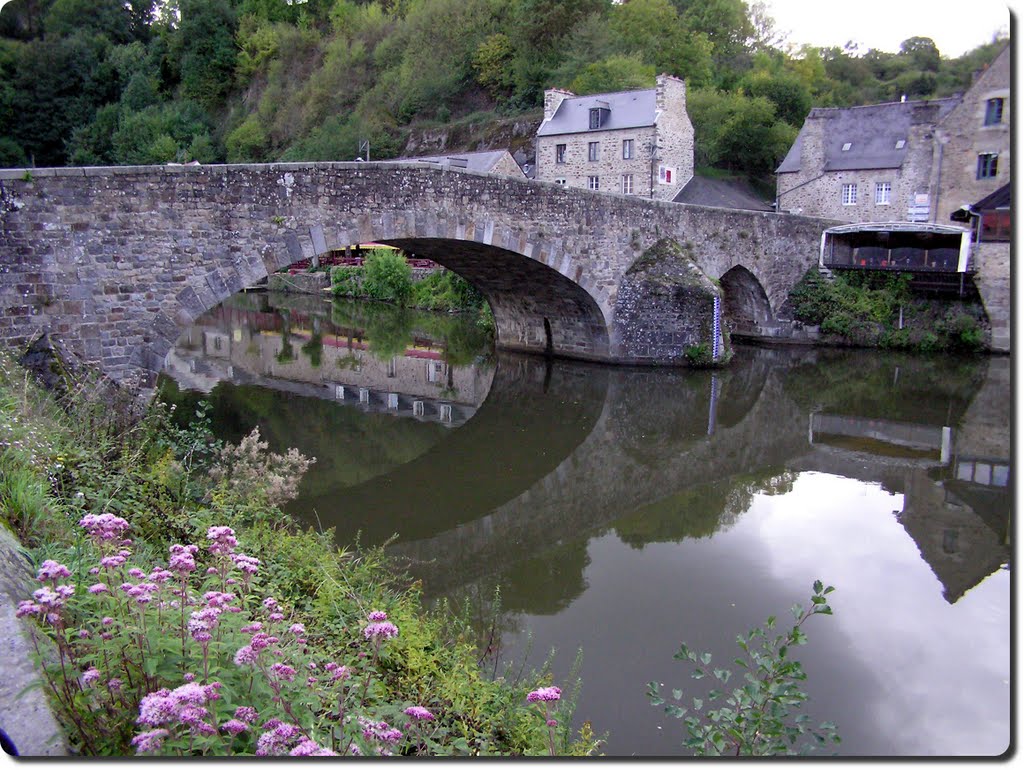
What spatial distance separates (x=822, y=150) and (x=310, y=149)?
79.8 feet

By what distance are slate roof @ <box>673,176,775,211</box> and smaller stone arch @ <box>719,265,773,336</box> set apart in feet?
21.3

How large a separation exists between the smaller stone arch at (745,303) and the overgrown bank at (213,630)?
1407 centimetres

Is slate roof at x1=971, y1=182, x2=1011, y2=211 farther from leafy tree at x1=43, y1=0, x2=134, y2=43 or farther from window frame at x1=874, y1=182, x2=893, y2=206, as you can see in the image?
leafy tree at x1=43, y1=0, x2=134, y2=43

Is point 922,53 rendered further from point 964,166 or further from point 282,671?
point 964,166

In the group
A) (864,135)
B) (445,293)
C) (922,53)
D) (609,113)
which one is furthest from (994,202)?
(445,293)

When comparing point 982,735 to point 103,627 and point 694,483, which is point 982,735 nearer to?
point 103,627

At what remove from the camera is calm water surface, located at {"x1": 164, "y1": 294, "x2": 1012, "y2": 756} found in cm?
478

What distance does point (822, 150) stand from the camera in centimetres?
2167

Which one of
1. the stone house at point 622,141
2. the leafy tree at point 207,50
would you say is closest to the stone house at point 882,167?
the stone house at point 622,141

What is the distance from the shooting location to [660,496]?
841 cm

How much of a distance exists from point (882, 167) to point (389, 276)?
48.1 ft

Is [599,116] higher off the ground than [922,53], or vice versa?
[599,116]

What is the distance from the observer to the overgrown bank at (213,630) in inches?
84.7

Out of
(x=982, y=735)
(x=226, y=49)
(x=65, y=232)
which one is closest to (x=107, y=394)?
(x=65, y=232)
